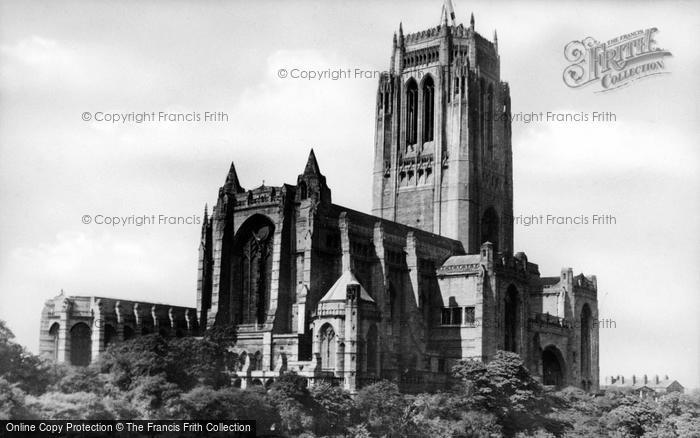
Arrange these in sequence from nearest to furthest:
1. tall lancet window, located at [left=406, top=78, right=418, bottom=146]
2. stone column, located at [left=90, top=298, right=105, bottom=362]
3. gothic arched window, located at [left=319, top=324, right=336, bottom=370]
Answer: gothic arched window, located at [left=319, top=324, right=336, bottom=370] → stone column, located at [left=90, top=298, right=105, bottom=362] → tall lancet window, located at [left=406, top=78, right=418, bottom=146]

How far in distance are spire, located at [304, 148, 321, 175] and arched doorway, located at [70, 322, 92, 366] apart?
67.9ft

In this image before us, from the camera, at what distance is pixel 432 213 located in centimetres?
10281

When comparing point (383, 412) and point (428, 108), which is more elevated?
point (428, 108)

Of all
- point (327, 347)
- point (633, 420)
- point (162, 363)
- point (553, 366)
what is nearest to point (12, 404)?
point (162, 363)

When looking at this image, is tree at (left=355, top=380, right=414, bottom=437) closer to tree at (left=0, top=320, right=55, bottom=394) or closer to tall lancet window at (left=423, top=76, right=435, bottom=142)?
tree at (left=0, top=320, right=55, bottom=394)

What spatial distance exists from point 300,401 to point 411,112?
5163 centimetres

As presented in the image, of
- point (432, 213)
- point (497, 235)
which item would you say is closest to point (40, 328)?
point (432, 213)

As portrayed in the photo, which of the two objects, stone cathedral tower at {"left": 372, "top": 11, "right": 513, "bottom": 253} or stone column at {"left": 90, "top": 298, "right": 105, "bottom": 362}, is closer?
stone column at {"left": 90, "top": 298, "right": 105, "bottom": 362}

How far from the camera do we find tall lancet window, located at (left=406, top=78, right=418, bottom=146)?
106812mm

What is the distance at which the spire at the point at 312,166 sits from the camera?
262 ft

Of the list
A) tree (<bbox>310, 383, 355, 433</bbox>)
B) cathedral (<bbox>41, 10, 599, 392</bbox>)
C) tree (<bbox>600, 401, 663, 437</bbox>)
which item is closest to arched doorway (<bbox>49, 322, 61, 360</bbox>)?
cathedral (<bbox>41, 10, 599, 392</bbox>)

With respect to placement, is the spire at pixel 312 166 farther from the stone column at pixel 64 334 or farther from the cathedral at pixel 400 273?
the stone column at pixel 64 334

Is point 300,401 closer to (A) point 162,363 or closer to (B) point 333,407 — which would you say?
(B) point 333,407

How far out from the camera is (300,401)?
2435 inches
